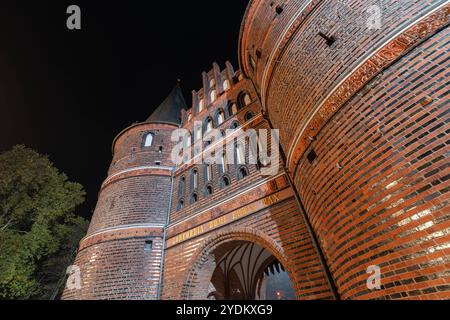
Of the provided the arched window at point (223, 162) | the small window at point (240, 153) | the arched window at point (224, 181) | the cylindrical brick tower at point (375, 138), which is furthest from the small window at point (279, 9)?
the arched window at point (224, 181)

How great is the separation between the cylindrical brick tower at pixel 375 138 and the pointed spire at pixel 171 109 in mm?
9414

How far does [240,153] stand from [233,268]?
592 centimetres

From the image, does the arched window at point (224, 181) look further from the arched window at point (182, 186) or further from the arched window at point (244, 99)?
the arched window at point (244, 99)

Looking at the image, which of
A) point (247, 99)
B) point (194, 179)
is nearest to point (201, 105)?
point (247, 99)

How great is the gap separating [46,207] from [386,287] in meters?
16.3

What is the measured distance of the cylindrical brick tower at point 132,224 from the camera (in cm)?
768

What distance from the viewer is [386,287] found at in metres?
2.83

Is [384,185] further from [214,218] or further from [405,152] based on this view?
[214,218]

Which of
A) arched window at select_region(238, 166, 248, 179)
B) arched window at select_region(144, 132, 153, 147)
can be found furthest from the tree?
arched window at select_region(238, 166, 248, 179)

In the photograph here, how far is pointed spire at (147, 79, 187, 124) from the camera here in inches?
529

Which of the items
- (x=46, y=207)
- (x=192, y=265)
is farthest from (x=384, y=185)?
(x=46, y=207)

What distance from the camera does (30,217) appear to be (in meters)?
13.1

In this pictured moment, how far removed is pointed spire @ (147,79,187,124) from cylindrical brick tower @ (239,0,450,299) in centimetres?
941

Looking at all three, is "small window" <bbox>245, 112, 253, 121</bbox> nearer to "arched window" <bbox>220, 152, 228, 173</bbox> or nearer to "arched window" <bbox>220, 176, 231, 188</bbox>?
"arched window" <bbox>220, 152, 228, 173</bbox>
